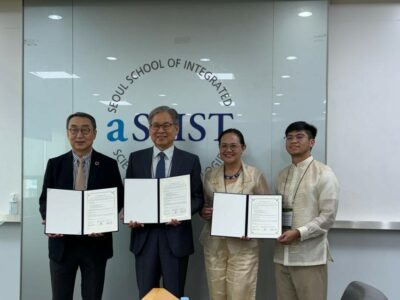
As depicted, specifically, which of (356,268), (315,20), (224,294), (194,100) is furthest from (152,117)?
(356,268)

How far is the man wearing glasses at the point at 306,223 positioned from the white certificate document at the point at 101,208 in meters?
1.12

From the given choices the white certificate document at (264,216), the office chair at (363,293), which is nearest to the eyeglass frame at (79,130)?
the white certificate document at (264,216)

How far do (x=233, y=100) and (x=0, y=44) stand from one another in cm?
217

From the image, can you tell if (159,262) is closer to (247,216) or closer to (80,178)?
(247,216)

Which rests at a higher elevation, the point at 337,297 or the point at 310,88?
the point at 310,88

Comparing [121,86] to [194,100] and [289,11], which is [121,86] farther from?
[289,11]

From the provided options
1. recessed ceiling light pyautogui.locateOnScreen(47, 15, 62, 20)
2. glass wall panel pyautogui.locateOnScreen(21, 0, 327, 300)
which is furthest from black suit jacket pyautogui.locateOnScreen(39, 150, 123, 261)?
recessed ceiling light pyautogui.locateOnScreen(47, 15, 62, 20)

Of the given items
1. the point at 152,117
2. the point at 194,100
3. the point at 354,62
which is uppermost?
the point at 354,62

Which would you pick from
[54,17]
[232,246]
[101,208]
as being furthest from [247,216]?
[54,17]

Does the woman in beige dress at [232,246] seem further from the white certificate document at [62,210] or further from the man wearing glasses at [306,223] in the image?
the white certificate document at [62,210]

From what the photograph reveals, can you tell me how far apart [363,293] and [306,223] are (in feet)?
2.93

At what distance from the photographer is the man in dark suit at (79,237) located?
2549 millimetres

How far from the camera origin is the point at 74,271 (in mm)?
2619

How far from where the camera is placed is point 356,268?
317cm
